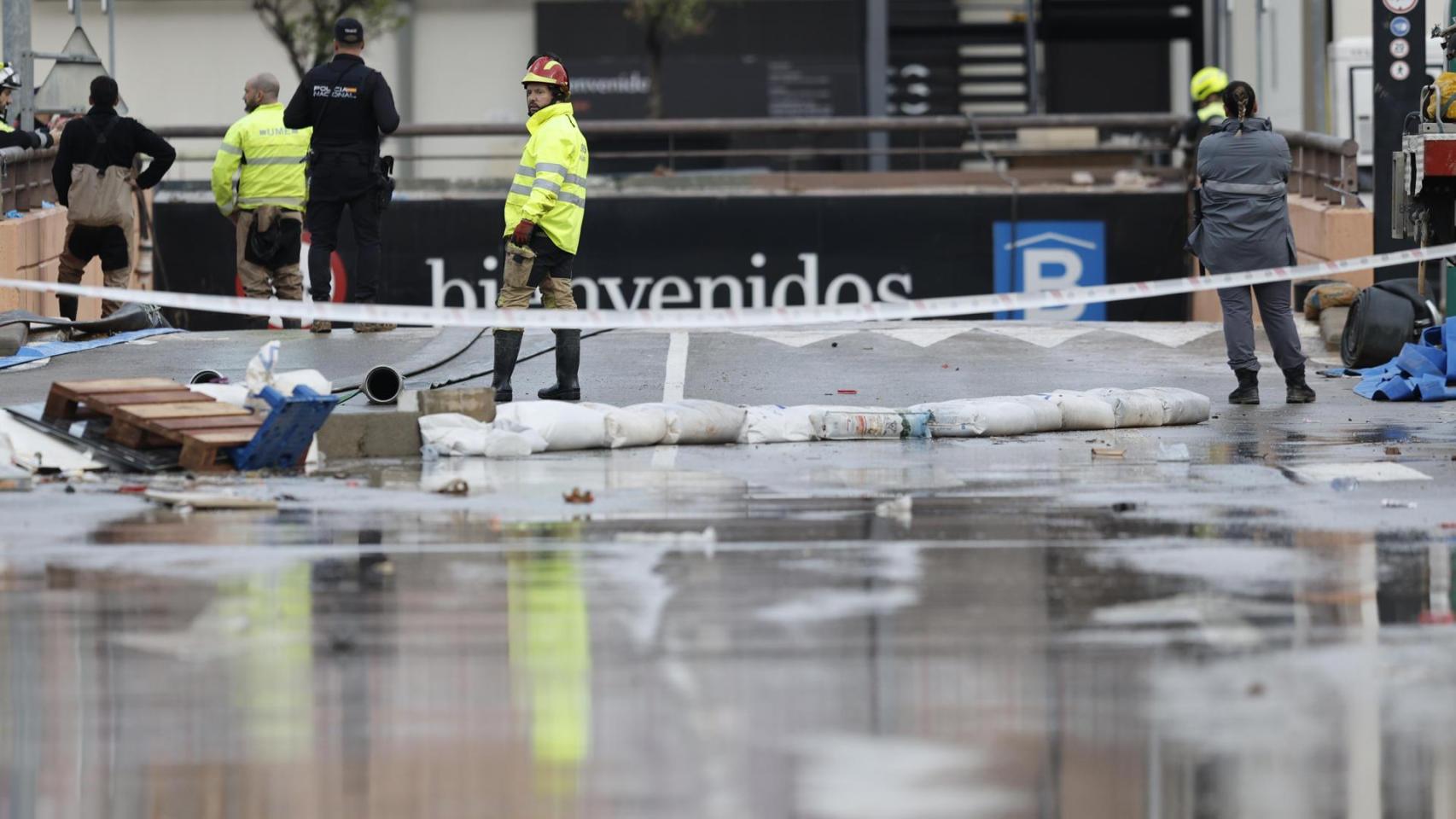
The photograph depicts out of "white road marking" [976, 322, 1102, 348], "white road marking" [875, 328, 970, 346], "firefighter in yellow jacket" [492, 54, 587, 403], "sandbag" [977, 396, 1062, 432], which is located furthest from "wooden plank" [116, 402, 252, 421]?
"white road marking" [976, 322, 1102, 348]

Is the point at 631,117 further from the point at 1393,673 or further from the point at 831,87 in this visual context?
the point at 1393,673

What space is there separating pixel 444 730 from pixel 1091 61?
1228 inches

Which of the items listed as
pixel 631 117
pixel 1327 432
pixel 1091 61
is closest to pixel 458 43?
pixel 631 117

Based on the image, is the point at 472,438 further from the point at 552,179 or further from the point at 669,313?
the point at 552,179

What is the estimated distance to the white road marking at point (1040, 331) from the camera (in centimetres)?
1725

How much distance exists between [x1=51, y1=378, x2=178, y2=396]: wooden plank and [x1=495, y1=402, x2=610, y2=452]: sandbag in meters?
1.65

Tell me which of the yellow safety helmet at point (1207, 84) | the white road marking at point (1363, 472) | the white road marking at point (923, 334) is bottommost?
the white road marking at point (1363, 472)

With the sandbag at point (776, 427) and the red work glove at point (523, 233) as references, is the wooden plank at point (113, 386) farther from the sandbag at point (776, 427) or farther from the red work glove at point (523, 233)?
the sandbag at point (776, 427)

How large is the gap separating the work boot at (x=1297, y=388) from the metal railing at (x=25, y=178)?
982 centimetres

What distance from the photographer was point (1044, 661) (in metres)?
6.66

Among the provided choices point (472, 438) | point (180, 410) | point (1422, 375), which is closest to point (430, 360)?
point (472, 438)

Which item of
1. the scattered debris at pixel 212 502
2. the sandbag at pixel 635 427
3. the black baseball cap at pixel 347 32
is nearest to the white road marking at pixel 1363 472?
the sandbag at pixel 635 427

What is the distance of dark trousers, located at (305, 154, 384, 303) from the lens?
628 inches

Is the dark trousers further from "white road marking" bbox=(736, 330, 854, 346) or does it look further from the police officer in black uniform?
"white road marking" bbox=(736, 330, 854, 346)
